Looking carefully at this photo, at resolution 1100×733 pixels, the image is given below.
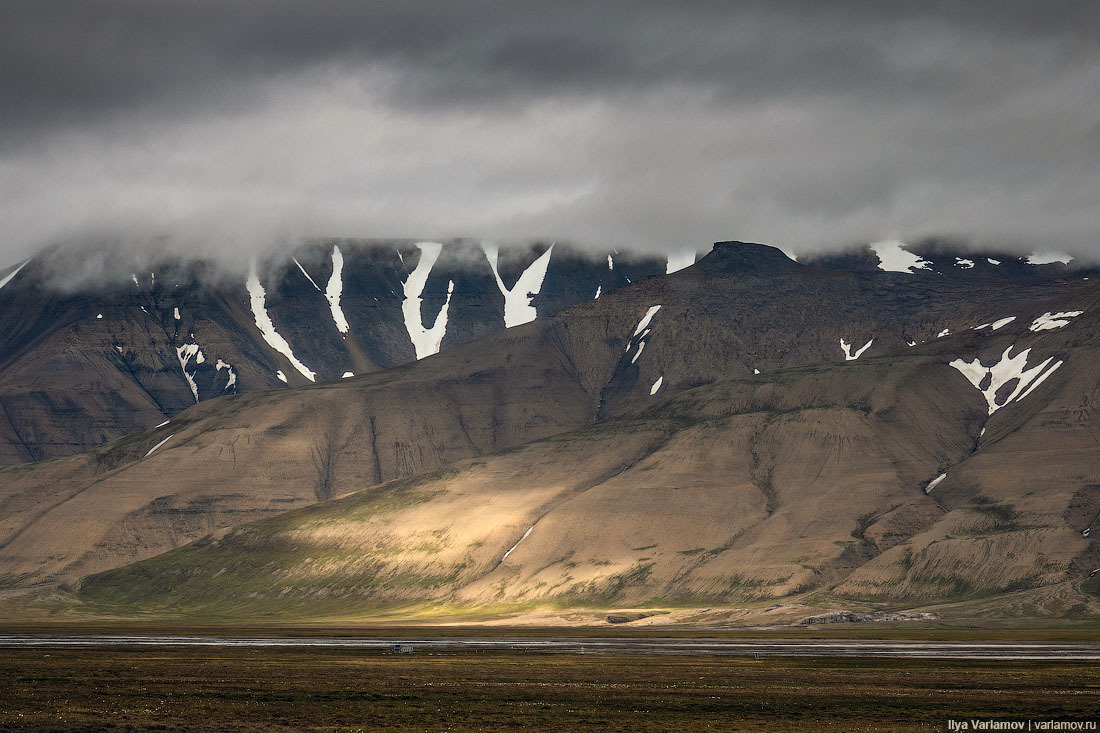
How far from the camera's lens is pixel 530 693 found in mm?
79000

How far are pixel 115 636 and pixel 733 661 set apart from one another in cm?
8435

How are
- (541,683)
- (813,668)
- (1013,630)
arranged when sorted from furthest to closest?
(1013,630), (813,668), (541,683)

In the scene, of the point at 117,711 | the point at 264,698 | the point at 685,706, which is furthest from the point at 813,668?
the point at 117,711

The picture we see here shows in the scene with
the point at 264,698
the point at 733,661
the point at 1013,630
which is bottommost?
the point at 1013,630

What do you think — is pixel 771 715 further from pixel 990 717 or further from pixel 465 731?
pixel 465 731

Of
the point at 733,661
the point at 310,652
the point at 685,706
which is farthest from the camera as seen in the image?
the point at 310,652

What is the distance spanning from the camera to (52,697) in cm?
7462

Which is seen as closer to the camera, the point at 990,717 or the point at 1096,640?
the point at 990,717

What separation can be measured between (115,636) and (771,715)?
113 meters

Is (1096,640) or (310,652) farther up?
(310,652)

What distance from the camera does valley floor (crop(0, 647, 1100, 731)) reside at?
213 feet

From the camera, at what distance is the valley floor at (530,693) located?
6506 centimetres

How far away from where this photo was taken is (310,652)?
399ft

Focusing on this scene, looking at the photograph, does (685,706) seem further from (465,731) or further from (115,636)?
(115,636)
